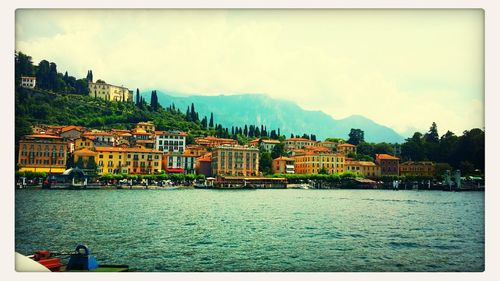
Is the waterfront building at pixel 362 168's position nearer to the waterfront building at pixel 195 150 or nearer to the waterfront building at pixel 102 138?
the waterfront building at pixel 195 150

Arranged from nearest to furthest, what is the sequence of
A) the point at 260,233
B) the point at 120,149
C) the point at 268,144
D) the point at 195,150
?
the point at 260,233, the point at 120,149, the point at 268,144, the point at 195,150

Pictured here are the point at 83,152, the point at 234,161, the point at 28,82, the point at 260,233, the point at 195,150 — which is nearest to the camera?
the point at 28,82

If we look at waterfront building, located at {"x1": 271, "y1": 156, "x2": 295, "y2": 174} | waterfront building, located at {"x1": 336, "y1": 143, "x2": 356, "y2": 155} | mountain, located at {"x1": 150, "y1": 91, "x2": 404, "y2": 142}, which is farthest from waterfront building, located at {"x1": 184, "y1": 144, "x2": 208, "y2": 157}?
waterfront building, located at {"x1": 336, "y1": 143, "x2": 356, "y2": 155}

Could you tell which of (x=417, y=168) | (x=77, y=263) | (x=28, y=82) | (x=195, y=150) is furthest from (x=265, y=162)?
(x=77, y=263)

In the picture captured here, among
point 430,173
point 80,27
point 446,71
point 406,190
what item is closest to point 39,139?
point 80,27

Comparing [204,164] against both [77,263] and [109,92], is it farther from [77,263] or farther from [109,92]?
[77,263]
